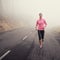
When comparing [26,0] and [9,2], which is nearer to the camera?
[9,2]

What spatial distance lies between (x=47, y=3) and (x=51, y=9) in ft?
16.9

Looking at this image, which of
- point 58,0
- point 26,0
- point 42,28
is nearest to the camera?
point 42,28

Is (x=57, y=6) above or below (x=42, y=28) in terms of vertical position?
below

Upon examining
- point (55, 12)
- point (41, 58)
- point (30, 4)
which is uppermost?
point (41, 58)

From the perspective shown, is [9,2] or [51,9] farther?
[51,9]

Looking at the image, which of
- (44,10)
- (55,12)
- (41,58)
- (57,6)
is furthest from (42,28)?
(57,6)

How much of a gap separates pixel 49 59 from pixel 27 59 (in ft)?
3.25

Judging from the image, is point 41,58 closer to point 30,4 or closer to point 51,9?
point 30,4

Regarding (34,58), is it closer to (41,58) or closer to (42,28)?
(41,58)

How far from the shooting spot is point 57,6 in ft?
479

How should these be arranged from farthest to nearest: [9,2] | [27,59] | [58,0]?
[58,0] → [9,2] → [27,59]

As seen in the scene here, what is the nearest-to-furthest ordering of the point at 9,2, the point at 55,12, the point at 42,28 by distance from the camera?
the point at 42,28 < the point at 9,2 < the point at 55,12

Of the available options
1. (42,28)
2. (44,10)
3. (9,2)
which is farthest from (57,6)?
(42,28)

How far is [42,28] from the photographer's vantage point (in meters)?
12.6
